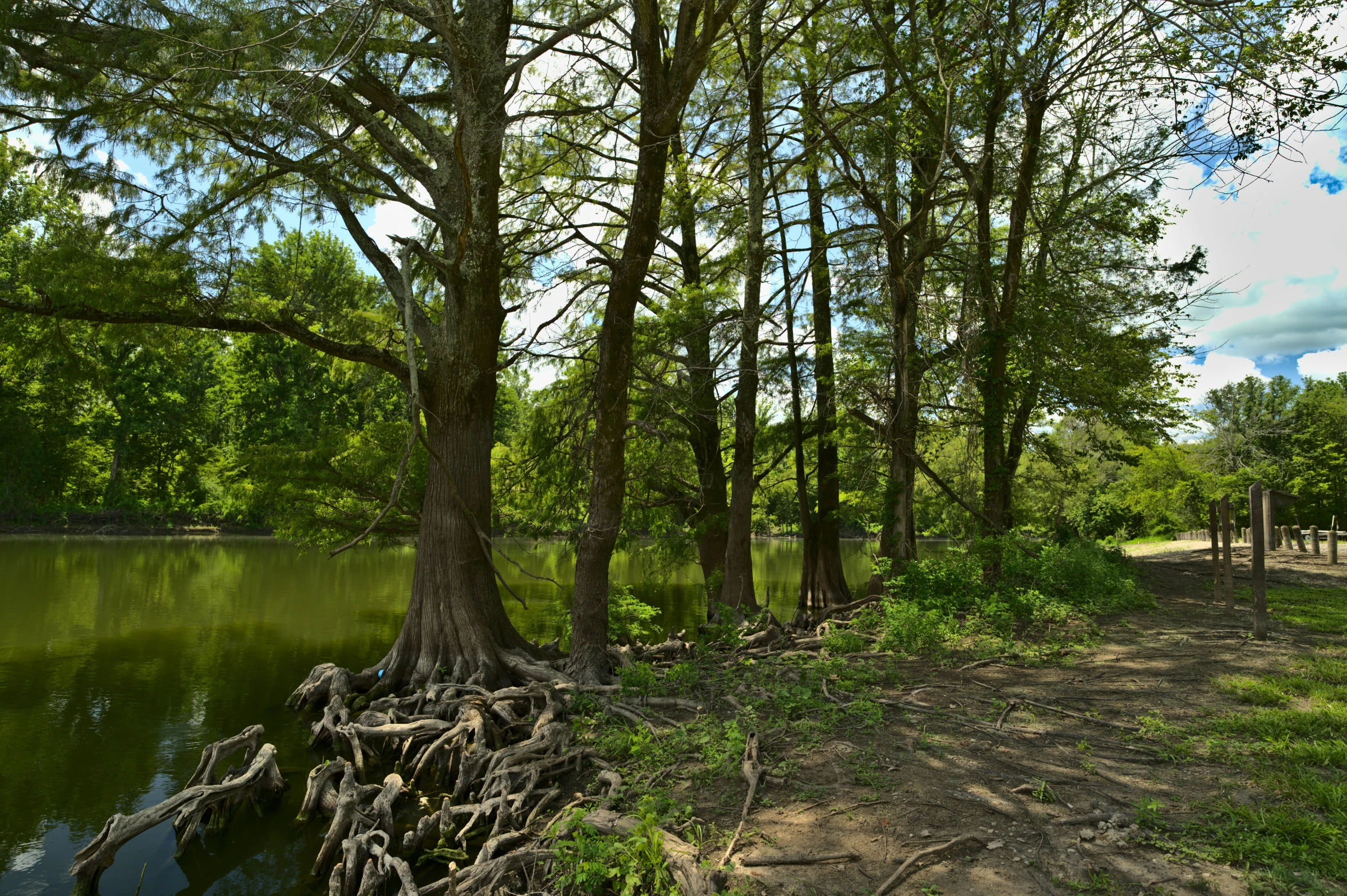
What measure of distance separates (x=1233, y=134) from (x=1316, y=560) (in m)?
19.9

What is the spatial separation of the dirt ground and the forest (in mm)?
66

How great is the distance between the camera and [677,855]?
3.95 meters

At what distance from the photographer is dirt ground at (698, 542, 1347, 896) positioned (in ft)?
11.9

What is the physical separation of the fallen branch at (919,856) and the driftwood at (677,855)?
81cm

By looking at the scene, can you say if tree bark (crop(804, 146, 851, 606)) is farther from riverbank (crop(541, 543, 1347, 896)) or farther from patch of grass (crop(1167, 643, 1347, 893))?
patch of grass (crop(1167, 643, 1347, 893))

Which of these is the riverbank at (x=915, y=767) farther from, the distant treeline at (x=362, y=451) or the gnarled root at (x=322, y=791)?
the distant treeline at (x=362, y=451)

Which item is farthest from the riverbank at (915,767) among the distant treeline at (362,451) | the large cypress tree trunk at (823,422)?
the large cypress tree trunk at (823,422)

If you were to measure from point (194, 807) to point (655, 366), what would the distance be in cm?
938

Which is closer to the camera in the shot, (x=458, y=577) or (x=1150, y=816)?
(x=1150, y=816)

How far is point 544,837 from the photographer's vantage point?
15.3 ft

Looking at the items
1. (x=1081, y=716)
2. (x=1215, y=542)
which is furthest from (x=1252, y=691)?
(x=1215, y=542)

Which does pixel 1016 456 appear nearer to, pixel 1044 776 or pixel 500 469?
pixel 500 469

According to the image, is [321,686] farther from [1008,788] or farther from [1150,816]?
[1150,816]

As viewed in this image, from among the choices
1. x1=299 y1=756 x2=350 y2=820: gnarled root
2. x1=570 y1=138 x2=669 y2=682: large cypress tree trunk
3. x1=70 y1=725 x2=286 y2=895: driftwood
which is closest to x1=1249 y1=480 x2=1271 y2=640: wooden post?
x1=570 y1=138 x2=669 y2=682: large cypress tree trunk
